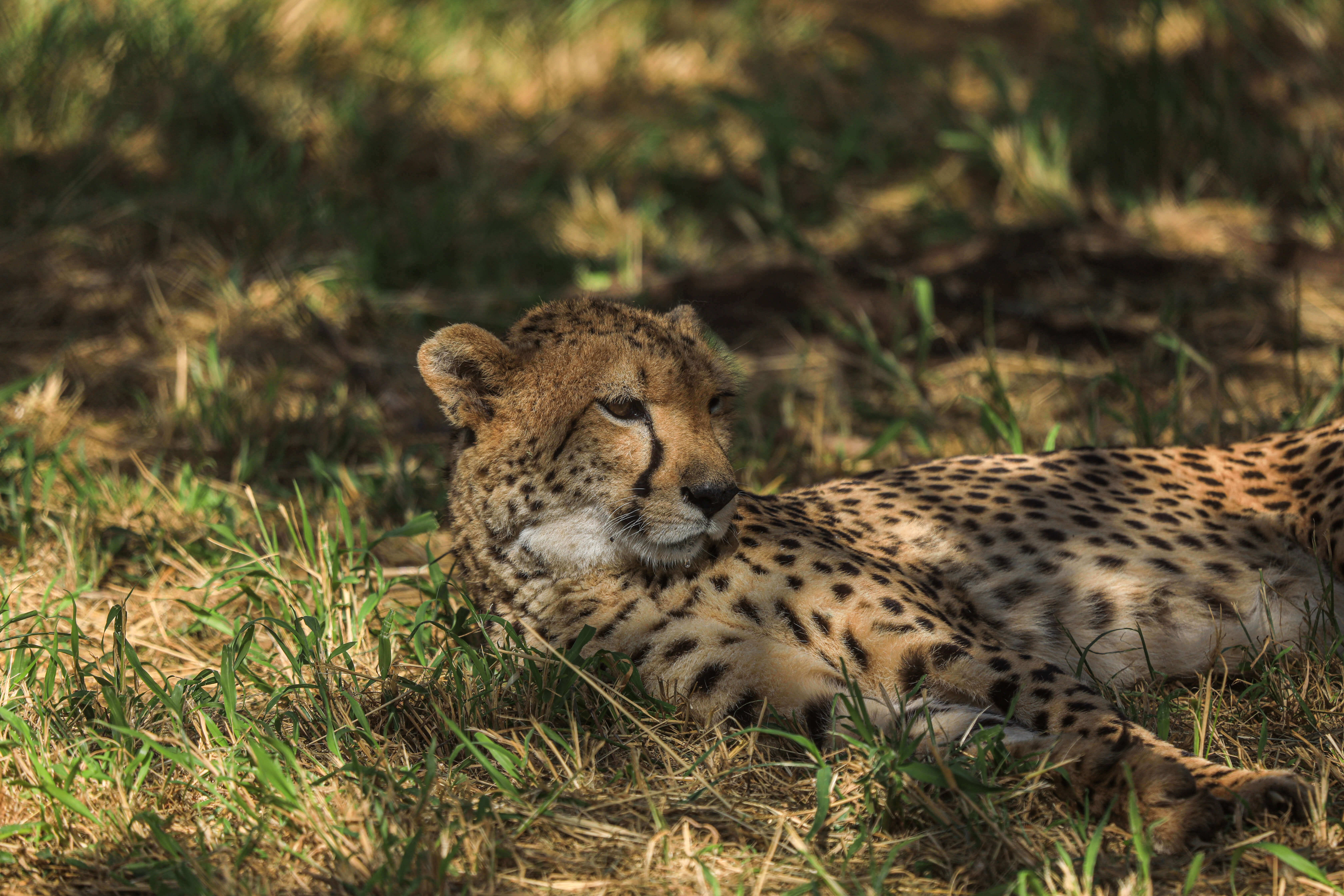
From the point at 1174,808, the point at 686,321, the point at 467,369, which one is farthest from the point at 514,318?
the point at 1174,808

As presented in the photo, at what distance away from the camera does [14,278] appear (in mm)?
5266

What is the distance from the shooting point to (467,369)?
2.81 m

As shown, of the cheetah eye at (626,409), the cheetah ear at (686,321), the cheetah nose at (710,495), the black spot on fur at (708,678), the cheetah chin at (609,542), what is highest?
the cheetah ear at (686,321)

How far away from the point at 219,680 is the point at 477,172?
177 inches

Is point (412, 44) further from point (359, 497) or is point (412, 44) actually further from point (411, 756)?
point (411, 756)

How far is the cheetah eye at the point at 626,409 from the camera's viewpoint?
2.64 meters

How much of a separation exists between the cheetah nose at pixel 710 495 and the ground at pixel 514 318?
1.28 ft

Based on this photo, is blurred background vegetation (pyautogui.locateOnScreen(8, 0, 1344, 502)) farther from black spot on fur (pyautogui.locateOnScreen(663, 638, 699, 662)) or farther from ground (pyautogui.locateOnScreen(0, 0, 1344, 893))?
black spot on fur (pyautogui.locateOnScreen(663, 638, 699, 662))

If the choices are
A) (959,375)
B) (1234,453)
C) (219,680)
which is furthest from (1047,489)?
(219,680)

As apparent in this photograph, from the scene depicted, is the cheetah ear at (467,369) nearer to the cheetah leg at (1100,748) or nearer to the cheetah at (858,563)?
the cheetah at (858,563)

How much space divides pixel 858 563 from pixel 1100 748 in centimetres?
66

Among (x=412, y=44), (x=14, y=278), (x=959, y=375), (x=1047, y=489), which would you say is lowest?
(x=959, y=375)

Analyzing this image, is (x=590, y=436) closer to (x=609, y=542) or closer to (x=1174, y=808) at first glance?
(x=609, y=542)

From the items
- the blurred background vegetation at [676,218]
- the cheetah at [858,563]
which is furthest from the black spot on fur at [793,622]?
the blurred background vegetation at [676,218]
